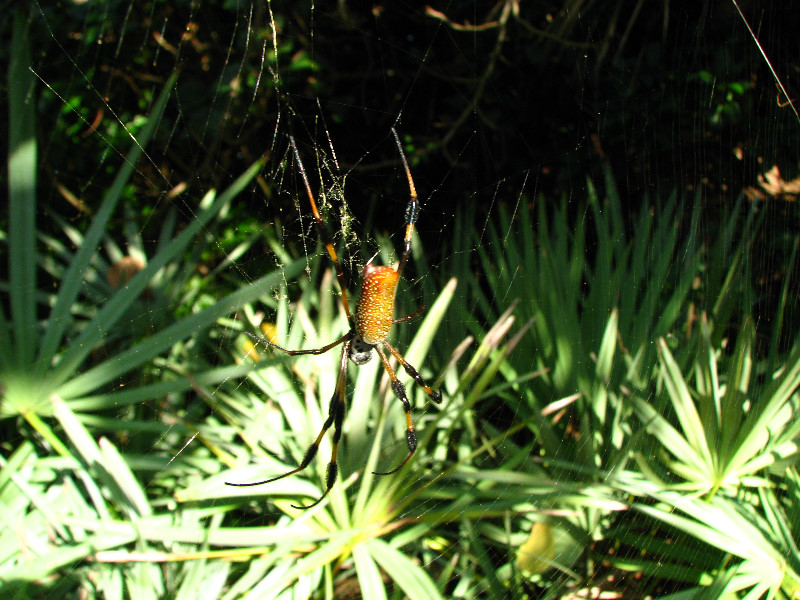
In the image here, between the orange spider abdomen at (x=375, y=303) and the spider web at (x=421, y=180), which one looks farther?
the spider web at (x=421, y=180)

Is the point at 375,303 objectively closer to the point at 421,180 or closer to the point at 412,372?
the point at 412,372

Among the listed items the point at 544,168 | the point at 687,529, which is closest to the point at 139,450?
the point at 687,529

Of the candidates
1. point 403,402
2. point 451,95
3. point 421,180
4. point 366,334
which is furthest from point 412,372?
point 451,95

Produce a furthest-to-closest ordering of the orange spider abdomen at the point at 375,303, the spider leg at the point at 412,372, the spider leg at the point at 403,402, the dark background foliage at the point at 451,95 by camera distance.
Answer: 1. the dark background foliage at the point at 451,95
2. the spider leg at the point at 412,372
3. the spider leg at the point at 403,402
4. the orange spider abdomen at the point at 375,303

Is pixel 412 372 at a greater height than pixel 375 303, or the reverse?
pixel 375 303

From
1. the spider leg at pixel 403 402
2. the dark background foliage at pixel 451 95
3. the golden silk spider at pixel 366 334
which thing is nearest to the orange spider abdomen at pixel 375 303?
the golden silk spider at pixel 366 334

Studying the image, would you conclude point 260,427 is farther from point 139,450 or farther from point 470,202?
point 470,202

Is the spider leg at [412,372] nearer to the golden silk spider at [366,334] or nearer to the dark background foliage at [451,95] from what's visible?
the golden silk spider at [366,334]
